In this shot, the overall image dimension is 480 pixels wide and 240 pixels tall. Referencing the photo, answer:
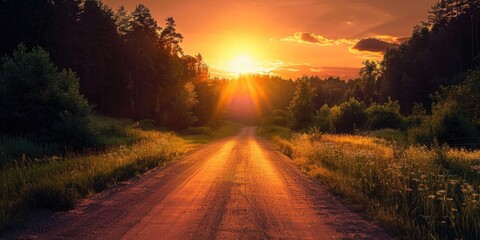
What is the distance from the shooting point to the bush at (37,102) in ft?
77.2

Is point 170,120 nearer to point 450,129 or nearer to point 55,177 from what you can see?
point 450,129

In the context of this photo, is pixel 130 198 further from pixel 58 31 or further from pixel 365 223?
pixel 58 31

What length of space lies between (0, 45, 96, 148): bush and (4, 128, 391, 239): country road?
11.9 meters

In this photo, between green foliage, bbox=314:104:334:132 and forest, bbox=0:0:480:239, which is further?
green foliage, bbox=314:104:334:132

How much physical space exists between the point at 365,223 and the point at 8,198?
864cm

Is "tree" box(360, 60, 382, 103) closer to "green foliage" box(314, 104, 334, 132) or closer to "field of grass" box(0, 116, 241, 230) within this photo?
"green foliage" box(314, 104, 334, 132)

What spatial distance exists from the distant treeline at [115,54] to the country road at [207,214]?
4092cm

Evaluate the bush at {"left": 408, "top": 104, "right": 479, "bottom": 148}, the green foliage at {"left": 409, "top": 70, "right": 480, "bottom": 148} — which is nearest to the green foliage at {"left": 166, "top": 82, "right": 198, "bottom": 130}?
the green foliage at {"left": 409, "top": 70, "right": 480, "bottom": 148}

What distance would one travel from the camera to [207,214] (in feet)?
29.0

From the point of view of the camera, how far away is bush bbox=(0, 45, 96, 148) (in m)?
23.5

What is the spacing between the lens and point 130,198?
1069cm

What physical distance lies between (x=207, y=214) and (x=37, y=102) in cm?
1935

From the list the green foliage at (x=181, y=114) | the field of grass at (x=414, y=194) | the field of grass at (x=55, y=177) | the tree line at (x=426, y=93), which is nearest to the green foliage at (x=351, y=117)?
the tree line at (x=426, y=93)

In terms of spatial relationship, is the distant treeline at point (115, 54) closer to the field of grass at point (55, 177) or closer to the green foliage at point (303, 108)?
the green foliage at point (303, 108)
